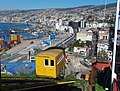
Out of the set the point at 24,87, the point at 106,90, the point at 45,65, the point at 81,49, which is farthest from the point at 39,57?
the point at 81,49

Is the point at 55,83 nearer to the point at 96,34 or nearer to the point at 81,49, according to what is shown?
the point at 81,49

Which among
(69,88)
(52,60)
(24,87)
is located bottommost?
(69,88)

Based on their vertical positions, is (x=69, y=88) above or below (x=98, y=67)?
below

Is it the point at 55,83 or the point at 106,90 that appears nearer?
the point at 55,83

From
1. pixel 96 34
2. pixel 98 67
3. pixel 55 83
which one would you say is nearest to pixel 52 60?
pixel 55 83

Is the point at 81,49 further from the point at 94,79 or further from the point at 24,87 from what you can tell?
the point at 24,87

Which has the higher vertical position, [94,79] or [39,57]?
[39,57]

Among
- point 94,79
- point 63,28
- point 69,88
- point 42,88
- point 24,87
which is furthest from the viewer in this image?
point 63,28

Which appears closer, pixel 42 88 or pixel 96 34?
pixel 42 88

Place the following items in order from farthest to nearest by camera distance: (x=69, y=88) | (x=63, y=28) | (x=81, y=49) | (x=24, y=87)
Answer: (x=63, y=28)
(x=81, y=49)
(x=69, y=88)
(x=24, y=87)

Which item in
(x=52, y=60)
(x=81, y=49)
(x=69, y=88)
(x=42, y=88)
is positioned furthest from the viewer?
(x=81, y=49)
